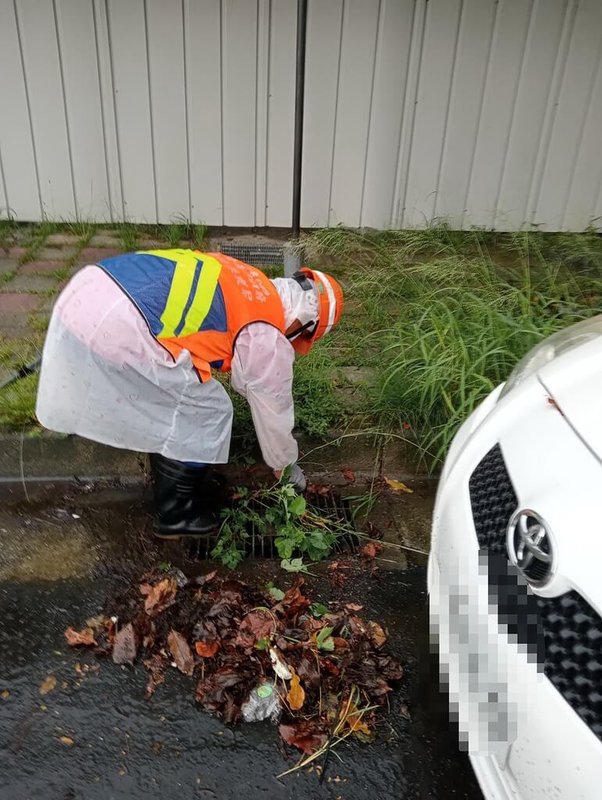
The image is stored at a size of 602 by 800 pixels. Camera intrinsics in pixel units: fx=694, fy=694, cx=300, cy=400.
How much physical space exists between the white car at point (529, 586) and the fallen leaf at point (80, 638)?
3.53 feet

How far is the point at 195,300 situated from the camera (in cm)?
233

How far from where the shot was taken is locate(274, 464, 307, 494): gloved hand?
2.83m

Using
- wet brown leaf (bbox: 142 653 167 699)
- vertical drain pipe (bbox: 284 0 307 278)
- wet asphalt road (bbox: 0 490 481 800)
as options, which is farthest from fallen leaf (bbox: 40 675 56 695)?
vertical drain pipe (bbox: 284 0 307 278)

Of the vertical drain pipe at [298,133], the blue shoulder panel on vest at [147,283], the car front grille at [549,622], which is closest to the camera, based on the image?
the car front grille at [549,622]

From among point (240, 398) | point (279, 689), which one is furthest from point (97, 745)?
point (240, 398)

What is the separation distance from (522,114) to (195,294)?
3750 mm

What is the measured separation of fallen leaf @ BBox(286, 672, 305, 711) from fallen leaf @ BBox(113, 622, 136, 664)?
19.7 inches

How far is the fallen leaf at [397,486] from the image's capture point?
2.99 m

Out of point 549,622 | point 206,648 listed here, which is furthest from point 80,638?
point 549,622

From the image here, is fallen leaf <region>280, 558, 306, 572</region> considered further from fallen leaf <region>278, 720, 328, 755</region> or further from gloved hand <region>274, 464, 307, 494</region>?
fallen leaf <region>278, 720, 328, 755</region>

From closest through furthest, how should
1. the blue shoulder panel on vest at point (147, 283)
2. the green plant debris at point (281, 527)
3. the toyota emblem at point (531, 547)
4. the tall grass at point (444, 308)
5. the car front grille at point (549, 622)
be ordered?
the car front grille at point (549, 622), the toyota emblem at point (531, 547), the blue shoulder panel on vest at point (147, 283), the green plant debris at point (281, 527), the tall grass at point (444, 308)

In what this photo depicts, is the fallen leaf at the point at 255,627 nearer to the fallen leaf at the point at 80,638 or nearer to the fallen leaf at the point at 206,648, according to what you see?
the fallen leaf at the point at 206,648

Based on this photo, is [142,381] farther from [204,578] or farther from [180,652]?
[180,652]

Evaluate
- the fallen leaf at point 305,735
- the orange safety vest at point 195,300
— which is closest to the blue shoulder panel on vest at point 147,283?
the orange safety vest at point 195,300
